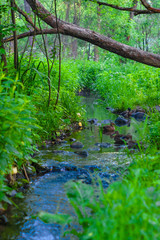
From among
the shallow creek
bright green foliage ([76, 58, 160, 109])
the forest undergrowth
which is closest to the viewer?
the forest undergrowth

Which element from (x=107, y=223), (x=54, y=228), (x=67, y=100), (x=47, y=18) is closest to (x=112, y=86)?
(x=67, y=100)

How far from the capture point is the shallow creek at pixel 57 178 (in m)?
2.26

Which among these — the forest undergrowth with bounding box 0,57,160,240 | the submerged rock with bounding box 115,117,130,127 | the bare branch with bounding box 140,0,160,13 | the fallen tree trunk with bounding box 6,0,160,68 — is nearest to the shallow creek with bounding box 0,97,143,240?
the forest undergrowth with bounding box 0,57,160,240

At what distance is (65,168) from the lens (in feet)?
12.6

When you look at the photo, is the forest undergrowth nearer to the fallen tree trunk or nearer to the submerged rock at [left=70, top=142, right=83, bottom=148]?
the submerged rock at [left=70, top=142, right=83, bottom=148]

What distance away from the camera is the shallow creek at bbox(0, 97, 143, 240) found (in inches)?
89.0

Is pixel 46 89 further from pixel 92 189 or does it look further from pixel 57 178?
pixel 92 189

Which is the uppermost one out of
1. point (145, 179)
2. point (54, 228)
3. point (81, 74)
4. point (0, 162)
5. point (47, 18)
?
point (47, 18)

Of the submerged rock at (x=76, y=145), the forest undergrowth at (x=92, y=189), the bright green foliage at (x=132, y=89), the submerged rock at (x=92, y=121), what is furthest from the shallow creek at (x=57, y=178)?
the bright green foliage at (x=132, y=89)

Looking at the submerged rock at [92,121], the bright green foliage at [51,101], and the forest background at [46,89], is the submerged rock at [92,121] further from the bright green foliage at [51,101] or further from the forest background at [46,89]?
the bright green foliage at [51,101]

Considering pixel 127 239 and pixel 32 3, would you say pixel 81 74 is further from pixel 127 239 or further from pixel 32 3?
pixel 127 239

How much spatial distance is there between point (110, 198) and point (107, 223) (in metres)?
0.29

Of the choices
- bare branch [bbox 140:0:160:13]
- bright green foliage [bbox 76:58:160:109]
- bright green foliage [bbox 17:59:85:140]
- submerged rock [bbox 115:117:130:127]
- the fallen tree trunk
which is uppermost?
bare branch [bbox 140:0:160:13]

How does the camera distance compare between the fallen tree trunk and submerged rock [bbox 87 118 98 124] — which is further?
submerged rock [bbox 87 118 98 124]
